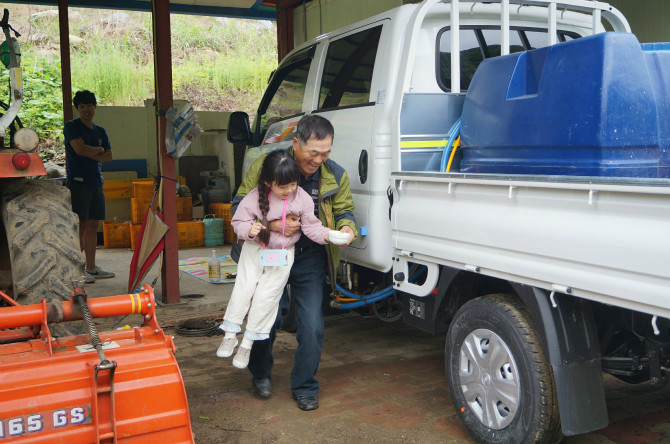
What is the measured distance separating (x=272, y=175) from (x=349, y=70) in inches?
50.0

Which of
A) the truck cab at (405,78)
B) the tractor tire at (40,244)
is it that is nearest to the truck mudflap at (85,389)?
the tractor tire at (40,244)

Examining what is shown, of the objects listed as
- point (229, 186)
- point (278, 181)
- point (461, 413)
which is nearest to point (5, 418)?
point (278, 181)

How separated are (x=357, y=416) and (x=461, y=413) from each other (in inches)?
26.3

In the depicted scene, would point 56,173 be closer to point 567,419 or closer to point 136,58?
point 567,419

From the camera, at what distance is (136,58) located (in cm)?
2006

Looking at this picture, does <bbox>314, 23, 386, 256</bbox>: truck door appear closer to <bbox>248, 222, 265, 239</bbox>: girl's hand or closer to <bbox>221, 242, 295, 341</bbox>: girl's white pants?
<bbox>221, 242, 295, 341</bbox>: girl's white pants

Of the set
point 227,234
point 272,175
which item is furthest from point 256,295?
point 227,234

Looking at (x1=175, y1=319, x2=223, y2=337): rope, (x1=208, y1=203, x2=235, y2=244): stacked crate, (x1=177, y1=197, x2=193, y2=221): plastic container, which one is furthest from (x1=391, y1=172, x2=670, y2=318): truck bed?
(x1=177, y1=197, x2=193, y2=221): plastic container

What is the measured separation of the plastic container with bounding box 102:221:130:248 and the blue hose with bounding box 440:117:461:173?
23.6 ft

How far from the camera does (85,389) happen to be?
242cm

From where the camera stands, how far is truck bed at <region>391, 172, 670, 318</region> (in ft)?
7.48

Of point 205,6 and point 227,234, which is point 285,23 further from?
point 227,234

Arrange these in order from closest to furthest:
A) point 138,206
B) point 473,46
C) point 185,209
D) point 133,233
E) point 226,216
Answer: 1. point 473,46
2. point 133,233
3. point 138,206
4. point 226,216
5. point 185,209

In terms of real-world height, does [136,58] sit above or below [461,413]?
above
